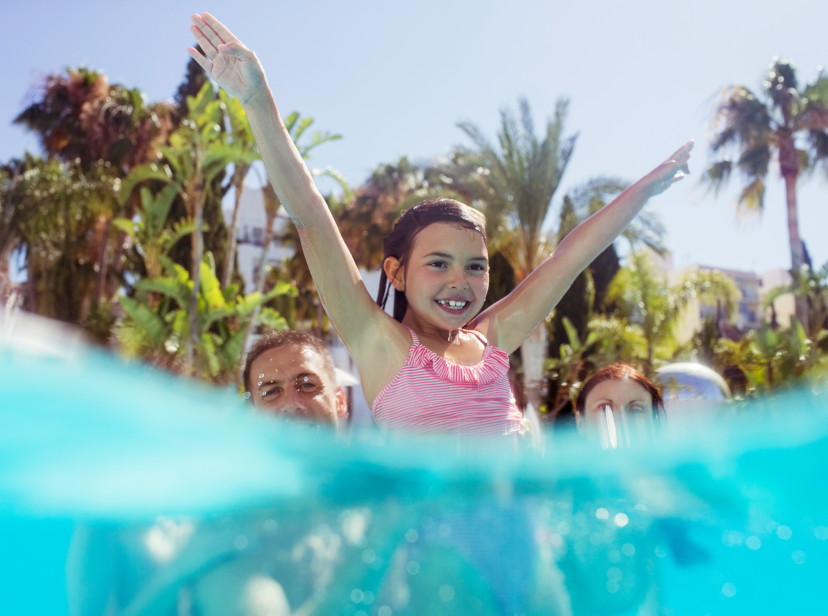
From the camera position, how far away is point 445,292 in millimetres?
1638

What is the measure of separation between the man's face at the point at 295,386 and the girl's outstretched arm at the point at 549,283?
609 mm

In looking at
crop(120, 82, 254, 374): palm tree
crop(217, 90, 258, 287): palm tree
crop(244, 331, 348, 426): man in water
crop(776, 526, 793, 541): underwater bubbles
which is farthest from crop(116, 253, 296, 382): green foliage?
crop(776, 526, 793, 541): underwater bubbles

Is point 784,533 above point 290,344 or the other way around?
the other way around

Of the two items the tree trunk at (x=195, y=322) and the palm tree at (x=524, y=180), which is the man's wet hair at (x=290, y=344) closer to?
the tree trunk at (x=195, y=322)

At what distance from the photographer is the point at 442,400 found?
59.5 inches

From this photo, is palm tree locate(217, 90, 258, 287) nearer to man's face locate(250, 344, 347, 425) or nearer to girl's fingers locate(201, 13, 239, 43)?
man's face locate(250, 344, 347, 425)

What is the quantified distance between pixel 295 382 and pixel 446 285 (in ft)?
2.59

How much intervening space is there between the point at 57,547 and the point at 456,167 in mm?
14625

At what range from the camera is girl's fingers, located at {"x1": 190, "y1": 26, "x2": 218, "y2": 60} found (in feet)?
5.16

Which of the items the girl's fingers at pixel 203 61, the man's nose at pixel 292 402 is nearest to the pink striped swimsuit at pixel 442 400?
the man's nose at pixel 292 402

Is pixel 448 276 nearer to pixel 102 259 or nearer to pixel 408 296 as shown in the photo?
pixel 408 296

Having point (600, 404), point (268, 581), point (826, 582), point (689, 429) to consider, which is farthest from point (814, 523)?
point (600, 404)

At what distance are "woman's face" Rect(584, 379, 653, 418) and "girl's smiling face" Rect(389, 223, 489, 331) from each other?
3.49 ft

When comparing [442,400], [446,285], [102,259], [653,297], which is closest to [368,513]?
[442,400]
